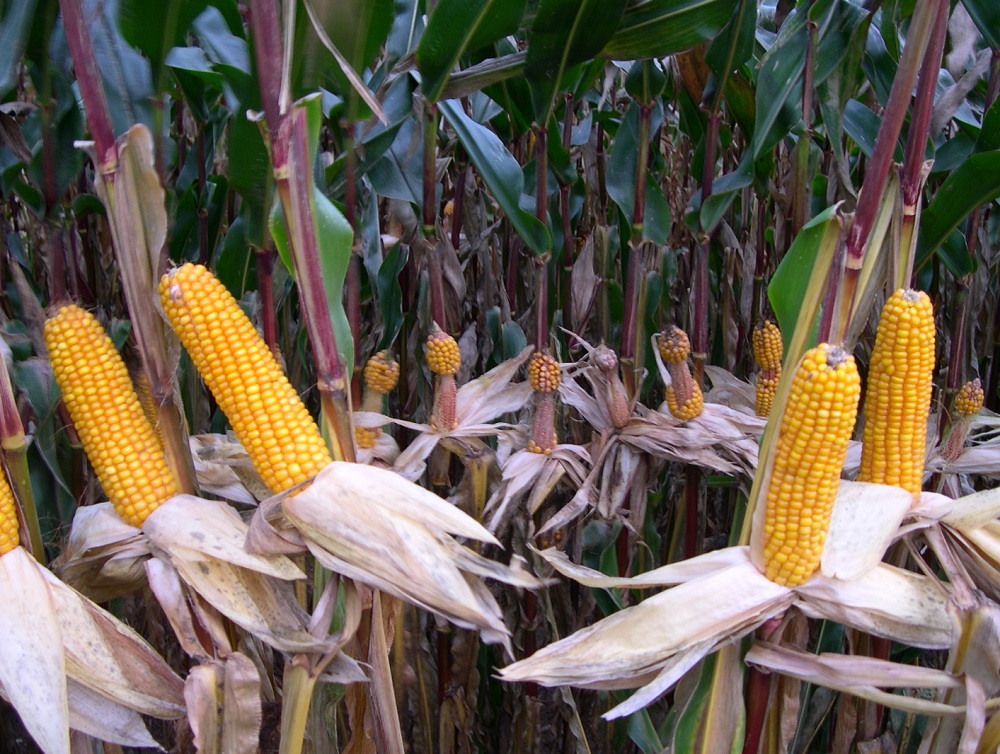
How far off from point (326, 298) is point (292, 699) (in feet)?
2.43

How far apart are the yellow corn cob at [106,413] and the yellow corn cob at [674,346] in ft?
4.77

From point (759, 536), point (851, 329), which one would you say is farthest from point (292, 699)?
point (851, 329)

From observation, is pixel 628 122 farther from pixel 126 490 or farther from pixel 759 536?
pixel 126 490

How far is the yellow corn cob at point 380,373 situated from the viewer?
83.4 inches

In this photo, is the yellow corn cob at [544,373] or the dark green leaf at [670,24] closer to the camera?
the dark green leaf at [670,24]

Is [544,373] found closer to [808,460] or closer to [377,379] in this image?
[377,379]

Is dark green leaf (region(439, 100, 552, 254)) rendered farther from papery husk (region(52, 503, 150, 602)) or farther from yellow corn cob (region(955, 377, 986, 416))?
yellow corn cob (region(955, 377, 986, 416))

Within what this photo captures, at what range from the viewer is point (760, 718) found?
1.47 metres

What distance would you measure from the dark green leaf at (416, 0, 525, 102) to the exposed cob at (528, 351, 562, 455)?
0.78 m

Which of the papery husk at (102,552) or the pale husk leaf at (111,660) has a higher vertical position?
the papery husk at (102,552)

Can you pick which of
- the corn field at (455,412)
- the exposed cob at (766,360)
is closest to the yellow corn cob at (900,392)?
the corn field at (455,412)

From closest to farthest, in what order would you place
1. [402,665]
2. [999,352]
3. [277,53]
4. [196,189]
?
[277,53] → [402,665] → [196,189] → [999,352]

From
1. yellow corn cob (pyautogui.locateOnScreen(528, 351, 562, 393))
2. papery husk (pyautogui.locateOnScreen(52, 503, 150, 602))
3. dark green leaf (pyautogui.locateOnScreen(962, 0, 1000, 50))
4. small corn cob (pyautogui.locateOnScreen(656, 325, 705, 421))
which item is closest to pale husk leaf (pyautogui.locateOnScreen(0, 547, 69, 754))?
papery husk (pyautogui.locateOnScreen(52, 503, 150, 602))

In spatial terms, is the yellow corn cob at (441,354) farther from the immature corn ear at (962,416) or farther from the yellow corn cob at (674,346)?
the immature corn ear at (962,416)
